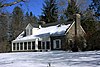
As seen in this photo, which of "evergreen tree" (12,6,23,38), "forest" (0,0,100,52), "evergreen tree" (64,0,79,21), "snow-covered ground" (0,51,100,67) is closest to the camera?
"snow-covered ground" (0,51,100,67)

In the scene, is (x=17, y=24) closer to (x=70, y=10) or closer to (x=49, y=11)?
(x=49, y=11)

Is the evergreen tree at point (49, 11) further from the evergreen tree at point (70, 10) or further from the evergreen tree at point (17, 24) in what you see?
the evergreen tree at point (70, 10)

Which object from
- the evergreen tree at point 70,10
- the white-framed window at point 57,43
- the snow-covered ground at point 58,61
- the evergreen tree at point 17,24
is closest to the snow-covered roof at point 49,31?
the white-framed window at point 57,43

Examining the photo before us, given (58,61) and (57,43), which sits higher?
(57,43)

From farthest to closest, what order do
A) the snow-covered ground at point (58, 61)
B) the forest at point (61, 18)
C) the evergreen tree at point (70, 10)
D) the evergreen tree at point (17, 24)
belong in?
the evergreen tree at point (17, 24), the evergreen tree at point (70, 10), the forest at point (61, 18), the snow-covered ground at point (58, 61)

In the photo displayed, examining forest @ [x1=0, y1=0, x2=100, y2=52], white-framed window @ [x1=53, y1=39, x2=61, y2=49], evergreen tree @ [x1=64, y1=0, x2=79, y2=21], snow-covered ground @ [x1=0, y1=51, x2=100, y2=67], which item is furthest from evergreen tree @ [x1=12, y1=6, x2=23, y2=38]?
snow-covered ground @ [x1=0, y1=51, x2=100, y2=67]

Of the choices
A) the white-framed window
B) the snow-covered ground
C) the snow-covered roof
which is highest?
the snow-covered roof

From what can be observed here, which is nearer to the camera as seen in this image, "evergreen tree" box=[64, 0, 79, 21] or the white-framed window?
the white-framed window

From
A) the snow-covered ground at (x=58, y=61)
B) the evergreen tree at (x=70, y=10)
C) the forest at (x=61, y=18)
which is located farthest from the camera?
the evergreen tree at (x=70, y=10)

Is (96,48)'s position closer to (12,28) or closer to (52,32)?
(52,32)

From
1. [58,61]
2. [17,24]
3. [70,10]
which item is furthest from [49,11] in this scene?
[58,61]

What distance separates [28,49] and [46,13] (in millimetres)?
23076

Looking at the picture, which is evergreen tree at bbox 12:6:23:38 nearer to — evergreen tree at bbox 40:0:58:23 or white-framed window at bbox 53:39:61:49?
evergreen tree at bbox 40:0:58:23

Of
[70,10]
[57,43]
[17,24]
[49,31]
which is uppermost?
[70,10]
